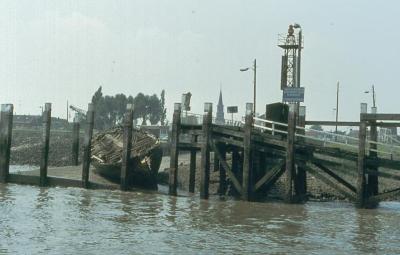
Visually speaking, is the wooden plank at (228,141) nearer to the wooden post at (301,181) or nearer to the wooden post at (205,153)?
the wooden post at (205,153)

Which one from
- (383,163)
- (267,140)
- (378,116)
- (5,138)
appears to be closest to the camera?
(383,163)

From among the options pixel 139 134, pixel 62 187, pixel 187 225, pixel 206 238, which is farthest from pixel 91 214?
pixel 139 134

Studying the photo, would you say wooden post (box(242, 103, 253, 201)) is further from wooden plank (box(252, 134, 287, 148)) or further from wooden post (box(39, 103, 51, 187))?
wooden post (box(39, 103, 51, 187))

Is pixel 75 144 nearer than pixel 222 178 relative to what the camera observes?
No

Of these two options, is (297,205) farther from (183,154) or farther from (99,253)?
(183,154)

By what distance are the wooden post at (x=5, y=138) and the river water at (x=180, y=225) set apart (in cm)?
234

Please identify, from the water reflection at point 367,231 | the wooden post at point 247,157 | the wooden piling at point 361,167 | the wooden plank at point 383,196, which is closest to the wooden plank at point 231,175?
the wooden post at point 247,157

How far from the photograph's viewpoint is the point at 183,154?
42.8 meters

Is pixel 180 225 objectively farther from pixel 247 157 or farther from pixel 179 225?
pixel 247 157

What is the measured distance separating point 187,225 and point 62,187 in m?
9.79

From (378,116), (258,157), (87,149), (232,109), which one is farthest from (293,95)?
(87,149)

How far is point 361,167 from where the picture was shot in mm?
20562

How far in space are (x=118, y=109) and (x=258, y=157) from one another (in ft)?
291

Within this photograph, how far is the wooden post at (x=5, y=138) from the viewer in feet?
82.2
